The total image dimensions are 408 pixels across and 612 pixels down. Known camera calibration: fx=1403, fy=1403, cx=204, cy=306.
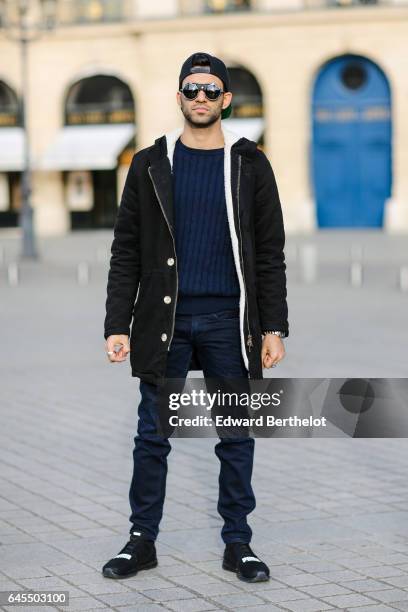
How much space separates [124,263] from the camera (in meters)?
5.26

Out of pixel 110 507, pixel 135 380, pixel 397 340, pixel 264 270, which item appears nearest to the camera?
pixel 264 270

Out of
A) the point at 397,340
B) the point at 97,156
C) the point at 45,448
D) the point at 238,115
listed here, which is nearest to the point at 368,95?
the point at 238,115

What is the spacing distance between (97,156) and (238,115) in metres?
4.25

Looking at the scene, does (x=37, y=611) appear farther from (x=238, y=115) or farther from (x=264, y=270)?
(x=238, y=115)

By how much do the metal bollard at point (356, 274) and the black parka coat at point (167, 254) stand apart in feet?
48.4

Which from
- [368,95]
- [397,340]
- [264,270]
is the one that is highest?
[368,95]

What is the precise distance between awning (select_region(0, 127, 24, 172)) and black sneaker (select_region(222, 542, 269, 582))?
3717 cm

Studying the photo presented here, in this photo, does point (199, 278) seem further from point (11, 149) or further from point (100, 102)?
point (11, 149)

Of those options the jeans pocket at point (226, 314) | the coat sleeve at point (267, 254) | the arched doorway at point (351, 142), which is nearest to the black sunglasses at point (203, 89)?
the coat sleeve at point (267, 254)

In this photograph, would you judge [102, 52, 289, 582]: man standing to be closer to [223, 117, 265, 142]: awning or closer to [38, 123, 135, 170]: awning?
[223, 117, 265, 142]: awning

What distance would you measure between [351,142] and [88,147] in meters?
7.66

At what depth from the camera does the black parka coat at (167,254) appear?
5129 millimetres

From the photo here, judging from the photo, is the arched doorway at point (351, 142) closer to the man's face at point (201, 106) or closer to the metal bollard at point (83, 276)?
the metal bollard at point (83, 276)

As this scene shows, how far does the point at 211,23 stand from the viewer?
40250mm
